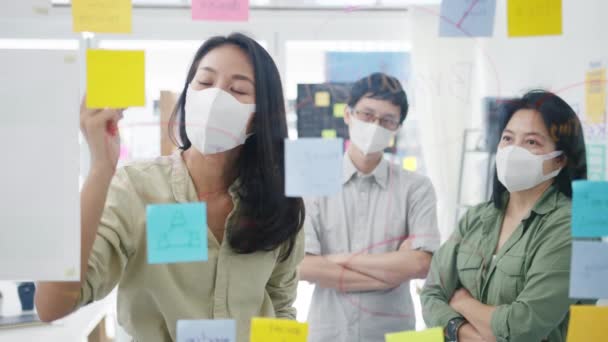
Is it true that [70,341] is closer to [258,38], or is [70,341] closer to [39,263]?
[39,263]

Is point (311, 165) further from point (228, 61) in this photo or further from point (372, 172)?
point (228, 61)

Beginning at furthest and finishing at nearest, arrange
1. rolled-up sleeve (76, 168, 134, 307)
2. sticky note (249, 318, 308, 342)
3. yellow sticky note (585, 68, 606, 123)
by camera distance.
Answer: yellow sticky note (585, 68, 606, 123) → sticky note (249, 318, 308, 342) → rolled-up sleeve (76, 168, 134, 307)

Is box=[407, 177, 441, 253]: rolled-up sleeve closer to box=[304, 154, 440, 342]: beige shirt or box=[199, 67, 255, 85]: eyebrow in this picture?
box=[304, 154, 440, 342]: beige shirt

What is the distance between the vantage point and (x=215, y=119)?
969 millimetres

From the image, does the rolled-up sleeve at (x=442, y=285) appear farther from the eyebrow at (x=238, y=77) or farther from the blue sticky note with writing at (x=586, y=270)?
the eyebrow at (x=238, y=77)

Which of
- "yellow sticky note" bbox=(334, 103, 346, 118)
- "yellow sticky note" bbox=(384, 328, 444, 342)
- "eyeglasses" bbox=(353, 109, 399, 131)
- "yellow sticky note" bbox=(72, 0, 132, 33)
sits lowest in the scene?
"yellow sticky note" bbox=(384, 328, 444, 342)

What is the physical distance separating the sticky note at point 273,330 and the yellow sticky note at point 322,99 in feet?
1.44

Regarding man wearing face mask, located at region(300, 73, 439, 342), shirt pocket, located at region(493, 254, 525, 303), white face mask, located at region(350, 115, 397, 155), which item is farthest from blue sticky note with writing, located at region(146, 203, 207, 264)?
shirt pocket, located at region(493, 254, 525, 303)

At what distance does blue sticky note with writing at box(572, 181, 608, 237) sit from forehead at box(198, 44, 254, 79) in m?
0.71

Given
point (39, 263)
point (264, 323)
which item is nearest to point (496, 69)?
point (264, 323)

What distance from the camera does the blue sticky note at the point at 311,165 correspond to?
1052 mm

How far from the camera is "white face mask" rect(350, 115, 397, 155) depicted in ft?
3.58

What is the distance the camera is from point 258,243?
1.06 meters

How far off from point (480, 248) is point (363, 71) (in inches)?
17.5
